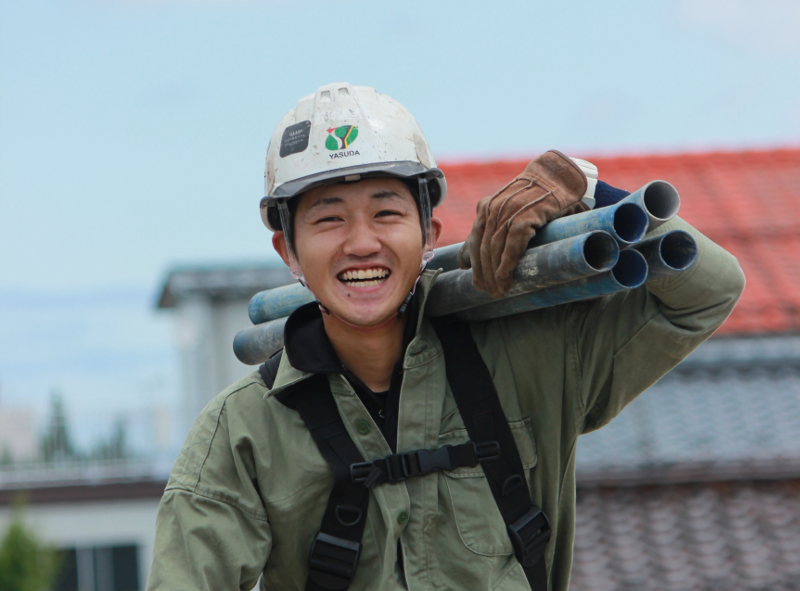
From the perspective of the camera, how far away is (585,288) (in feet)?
7.56

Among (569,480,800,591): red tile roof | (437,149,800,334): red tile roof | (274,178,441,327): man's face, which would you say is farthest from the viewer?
(437,149,800,334): red tile roof

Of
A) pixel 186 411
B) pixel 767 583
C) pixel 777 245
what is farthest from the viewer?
pixel 186 411

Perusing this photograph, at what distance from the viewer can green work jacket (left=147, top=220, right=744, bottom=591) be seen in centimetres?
250

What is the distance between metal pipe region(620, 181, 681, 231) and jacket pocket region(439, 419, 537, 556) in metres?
0.84

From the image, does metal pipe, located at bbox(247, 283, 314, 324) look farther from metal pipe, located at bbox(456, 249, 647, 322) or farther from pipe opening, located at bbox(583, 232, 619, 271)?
pipe opening, located at bbox(583, 232, 619, 271)

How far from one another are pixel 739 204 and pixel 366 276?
9.47 metres

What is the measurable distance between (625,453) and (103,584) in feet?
30.0

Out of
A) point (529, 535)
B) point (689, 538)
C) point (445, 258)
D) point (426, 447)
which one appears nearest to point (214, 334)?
point (689, 538)

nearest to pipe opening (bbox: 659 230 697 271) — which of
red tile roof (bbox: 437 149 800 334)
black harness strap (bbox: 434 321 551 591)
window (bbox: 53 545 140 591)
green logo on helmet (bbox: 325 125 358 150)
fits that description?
black harness strap (bbox: 434 321 551 591)

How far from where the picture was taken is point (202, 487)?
256cm

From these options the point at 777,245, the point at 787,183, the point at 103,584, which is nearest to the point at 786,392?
the point at 777,245

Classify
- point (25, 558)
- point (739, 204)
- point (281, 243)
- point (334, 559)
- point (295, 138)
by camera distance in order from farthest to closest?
1. point (25, 558)
2. point (739, 204)
3. point (281, 243)
4. point (295, 138)
5. point (334, 559)

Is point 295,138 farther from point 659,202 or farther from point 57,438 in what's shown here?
point 57,438

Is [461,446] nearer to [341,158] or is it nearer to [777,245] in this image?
[341,158]
